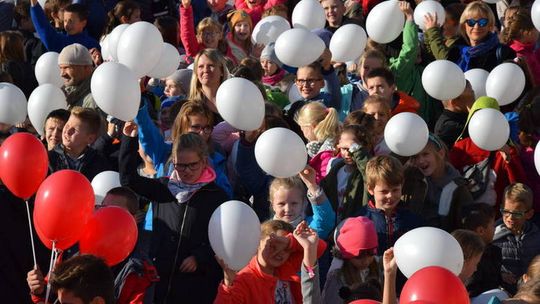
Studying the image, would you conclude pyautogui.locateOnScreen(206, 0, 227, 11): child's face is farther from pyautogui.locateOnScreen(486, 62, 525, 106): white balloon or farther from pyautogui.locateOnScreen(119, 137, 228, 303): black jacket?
pyautogui.locateOnScreen(119, 137, 228, 303): black jacket

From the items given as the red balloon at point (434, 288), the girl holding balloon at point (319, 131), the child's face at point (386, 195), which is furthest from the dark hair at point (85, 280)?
the girl holding balloon at point (319, 131)

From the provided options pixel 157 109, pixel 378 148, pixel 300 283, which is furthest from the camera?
pixel 157 109

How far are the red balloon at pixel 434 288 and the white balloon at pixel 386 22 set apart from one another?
437 centimetres

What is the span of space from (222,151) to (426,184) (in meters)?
1.18

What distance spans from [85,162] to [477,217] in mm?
2188

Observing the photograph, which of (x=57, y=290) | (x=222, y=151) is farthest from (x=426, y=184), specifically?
(x=57, y=290)

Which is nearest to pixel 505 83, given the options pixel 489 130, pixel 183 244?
pixel 489 130

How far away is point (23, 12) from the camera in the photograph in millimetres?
10180

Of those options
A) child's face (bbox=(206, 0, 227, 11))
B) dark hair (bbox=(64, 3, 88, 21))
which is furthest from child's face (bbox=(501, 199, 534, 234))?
child's face (bbox=(206, 0, 227, 11))

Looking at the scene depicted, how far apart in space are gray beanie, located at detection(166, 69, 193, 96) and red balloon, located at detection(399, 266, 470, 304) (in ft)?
12.8

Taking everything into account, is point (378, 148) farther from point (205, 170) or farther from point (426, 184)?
point (205, 170)

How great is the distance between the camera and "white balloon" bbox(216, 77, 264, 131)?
639 cm

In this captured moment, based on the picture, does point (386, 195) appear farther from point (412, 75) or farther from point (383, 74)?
point (412, 75)

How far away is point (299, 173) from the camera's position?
6.18 m
